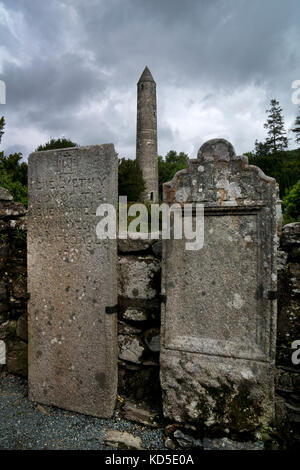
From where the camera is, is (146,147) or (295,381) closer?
(295,381)

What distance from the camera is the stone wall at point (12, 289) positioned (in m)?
2.74

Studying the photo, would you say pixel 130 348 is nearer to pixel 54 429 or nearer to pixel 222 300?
pixel 54 429

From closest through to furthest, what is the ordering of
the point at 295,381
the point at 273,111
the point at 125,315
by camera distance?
the point at 295,381
the point at 125,315
the point at 273,111

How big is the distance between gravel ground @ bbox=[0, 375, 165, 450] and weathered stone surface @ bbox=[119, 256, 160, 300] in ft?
3.16

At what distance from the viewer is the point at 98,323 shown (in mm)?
2189

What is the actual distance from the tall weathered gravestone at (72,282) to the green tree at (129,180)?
17342 millimetres

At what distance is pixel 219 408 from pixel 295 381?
2.01 feet

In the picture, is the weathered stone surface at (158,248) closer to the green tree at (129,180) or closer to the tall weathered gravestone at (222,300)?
the tall weathered gravestone at (222,300)

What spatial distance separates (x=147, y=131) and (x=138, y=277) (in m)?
22.2

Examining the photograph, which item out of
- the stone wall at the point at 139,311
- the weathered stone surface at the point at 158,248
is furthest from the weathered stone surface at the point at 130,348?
the weathered stone surface at the point at 158,248

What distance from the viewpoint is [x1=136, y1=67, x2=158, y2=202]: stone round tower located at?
22266mm

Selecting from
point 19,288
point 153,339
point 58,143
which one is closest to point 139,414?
point 153,339

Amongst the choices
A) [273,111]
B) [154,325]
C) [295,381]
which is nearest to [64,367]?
[154,325]

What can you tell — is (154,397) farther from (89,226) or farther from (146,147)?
(146,147)
